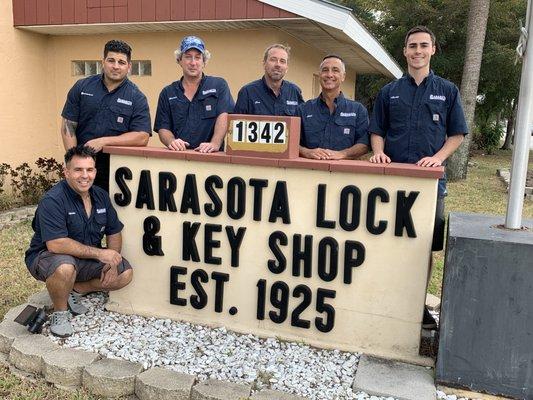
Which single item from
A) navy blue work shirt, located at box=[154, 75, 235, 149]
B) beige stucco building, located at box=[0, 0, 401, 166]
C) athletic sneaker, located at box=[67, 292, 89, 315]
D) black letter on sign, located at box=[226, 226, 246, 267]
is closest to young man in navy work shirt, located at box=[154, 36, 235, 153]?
navy blue work shirt, located at box=[154, 75, 235, 149]

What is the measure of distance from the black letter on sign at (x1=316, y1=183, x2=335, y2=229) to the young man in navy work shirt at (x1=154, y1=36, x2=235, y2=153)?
1.01m

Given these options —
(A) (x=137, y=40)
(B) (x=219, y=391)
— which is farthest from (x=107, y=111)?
(A) (x=137, y=40)

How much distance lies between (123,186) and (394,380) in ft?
7.50

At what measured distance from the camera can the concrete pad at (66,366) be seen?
9.46 ft

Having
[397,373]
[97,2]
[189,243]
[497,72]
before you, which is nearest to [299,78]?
[97,2]

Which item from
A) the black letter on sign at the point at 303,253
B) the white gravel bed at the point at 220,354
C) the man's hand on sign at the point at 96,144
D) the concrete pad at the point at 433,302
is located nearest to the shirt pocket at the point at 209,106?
the man's hand on sign at the point at 96,144

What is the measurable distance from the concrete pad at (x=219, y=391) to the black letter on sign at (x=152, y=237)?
1210 millimetres

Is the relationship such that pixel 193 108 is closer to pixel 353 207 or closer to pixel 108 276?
pixel 108 276

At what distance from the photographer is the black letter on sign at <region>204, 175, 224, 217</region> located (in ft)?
11.2

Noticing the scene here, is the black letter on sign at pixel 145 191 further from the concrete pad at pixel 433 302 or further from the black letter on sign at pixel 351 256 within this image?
the concrete pad at pixel 433 302

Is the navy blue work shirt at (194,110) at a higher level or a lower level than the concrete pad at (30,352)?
higher

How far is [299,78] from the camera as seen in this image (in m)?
8.65

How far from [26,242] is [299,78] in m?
5.18

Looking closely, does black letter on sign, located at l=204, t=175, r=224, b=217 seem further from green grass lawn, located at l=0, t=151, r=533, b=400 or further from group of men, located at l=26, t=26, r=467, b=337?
green grass lawn, located at l=0, t=151, r=533, b=400
